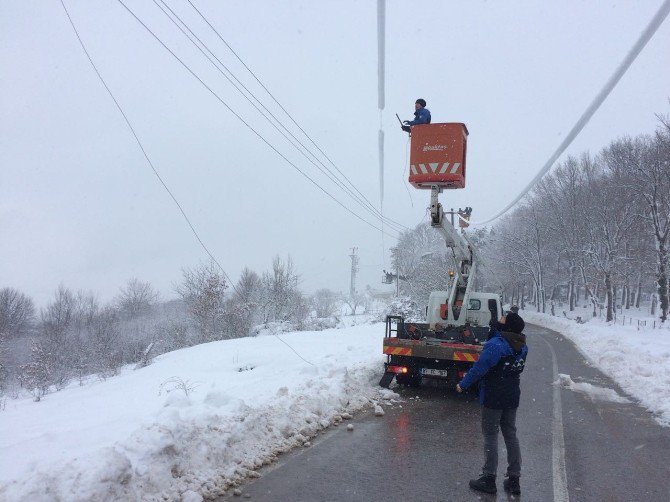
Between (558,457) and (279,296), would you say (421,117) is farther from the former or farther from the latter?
(279,296)

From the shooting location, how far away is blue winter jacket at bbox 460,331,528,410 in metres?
4.95

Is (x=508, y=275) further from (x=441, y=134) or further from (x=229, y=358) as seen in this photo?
(x=441, y=134)

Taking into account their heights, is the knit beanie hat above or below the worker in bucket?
below

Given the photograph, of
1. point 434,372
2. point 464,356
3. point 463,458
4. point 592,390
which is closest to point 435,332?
point 434,372

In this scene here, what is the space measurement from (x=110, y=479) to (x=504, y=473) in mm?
4299

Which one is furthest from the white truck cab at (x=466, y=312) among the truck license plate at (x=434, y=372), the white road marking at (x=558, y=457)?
the white road marking at (x=558, y=457)

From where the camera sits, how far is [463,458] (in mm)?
6047

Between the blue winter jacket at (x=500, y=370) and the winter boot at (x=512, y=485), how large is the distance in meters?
0.77

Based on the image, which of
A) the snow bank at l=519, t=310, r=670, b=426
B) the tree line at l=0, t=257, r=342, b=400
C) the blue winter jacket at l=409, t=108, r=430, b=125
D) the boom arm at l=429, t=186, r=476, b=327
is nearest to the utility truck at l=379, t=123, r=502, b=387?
the blue winter jacket at l=409, t=108, r=430, b=125

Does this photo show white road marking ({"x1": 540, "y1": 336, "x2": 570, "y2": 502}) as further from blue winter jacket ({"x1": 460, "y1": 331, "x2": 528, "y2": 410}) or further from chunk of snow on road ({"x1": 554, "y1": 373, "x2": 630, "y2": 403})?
chunk of snow on road ({"x1": 554, "y1": 373, "x2": 630, "y2": 403})

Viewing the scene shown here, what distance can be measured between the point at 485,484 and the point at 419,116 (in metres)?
7.73

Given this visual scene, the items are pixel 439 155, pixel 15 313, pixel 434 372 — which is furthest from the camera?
pixel 15 313

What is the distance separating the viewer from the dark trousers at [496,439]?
5.04m

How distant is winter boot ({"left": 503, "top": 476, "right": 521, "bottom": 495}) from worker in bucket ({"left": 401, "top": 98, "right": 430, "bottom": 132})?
7433 millimetres
